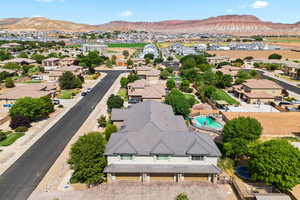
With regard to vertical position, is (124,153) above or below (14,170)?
above

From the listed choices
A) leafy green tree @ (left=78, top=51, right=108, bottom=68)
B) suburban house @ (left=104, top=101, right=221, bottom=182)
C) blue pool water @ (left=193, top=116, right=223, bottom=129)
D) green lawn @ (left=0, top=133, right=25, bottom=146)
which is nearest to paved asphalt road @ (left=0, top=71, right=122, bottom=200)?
green lawn @ (left=0, top=133, right=25, bottom=146)

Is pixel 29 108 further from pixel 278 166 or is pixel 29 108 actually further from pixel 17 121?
pixel 278 166

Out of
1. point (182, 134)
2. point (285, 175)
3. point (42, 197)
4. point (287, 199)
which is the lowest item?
point (42, 197)

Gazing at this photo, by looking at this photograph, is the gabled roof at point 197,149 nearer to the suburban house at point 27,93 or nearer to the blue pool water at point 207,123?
the blue pool water at point 207,123

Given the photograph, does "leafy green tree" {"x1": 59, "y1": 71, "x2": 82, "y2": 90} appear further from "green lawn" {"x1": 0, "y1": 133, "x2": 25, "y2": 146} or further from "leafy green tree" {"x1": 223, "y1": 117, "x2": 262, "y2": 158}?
"leafy green tree" {"x1": 223, "y1": 117, "x2": 262, "y2": 158}

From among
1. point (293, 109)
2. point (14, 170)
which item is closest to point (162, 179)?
point (14, 170)

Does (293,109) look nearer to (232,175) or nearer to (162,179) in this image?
(232,175)

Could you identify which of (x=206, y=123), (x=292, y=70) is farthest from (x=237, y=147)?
(x=292, y=70)
